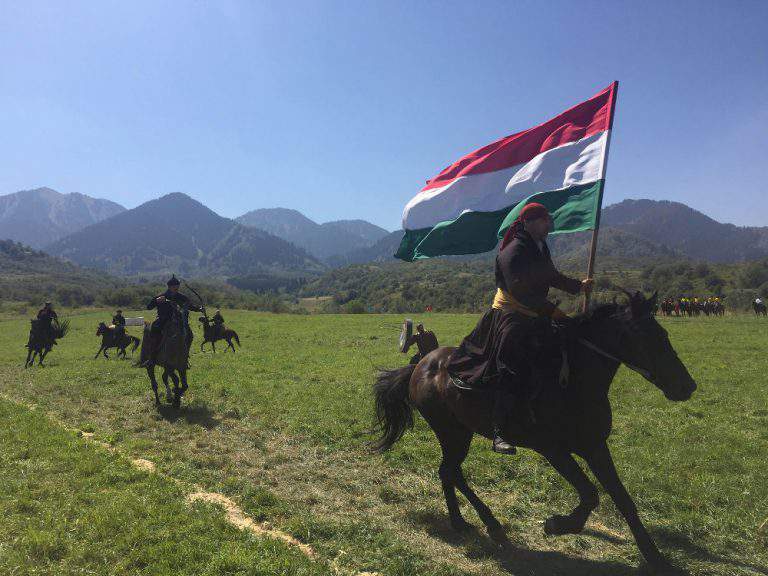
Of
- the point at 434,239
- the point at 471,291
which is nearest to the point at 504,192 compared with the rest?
the point at 434,239

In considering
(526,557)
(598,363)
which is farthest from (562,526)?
(598,363)

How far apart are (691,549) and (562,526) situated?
155 centimetres

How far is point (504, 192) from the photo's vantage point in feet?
25.4

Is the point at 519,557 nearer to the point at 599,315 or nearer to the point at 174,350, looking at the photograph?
the point at 599,315

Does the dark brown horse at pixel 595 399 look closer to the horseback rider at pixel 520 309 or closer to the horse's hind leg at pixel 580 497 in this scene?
the horse's hind leg at pixel 580 497

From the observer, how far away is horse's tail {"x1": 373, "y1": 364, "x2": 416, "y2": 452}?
6.71 m

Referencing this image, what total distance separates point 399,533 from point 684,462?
4.90 metres

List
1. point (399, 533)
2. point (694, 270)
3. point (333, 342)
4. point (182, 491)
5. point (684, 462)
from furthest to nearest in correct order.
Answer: point (694, 270) → point (333, 342) → point (684, 462) → point (182, 491) → point (399, 533)

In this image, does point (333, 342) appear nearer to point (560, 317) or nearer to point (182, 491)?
point (182, 491)

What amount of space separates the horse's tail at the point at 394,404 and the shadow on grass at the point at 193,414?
472cm

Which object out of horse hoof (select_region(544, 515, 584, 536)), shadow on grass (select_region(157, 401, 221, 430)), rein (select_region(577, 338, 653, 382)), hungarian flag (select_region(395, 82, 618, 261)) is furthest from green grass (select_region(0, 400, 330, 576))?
hungarian flag (select_region(395, 82, 618, 261))

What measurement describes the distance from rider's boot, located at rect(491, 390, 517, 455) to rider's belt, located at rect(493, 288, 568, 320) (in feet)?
2.81

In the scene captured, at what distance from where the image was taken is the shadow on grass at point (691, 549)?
4.61m

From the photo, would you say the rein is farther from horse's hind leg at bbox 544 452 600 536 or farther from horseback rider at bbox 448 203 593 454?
horse's hind leg at bbox 544 452 600 536
